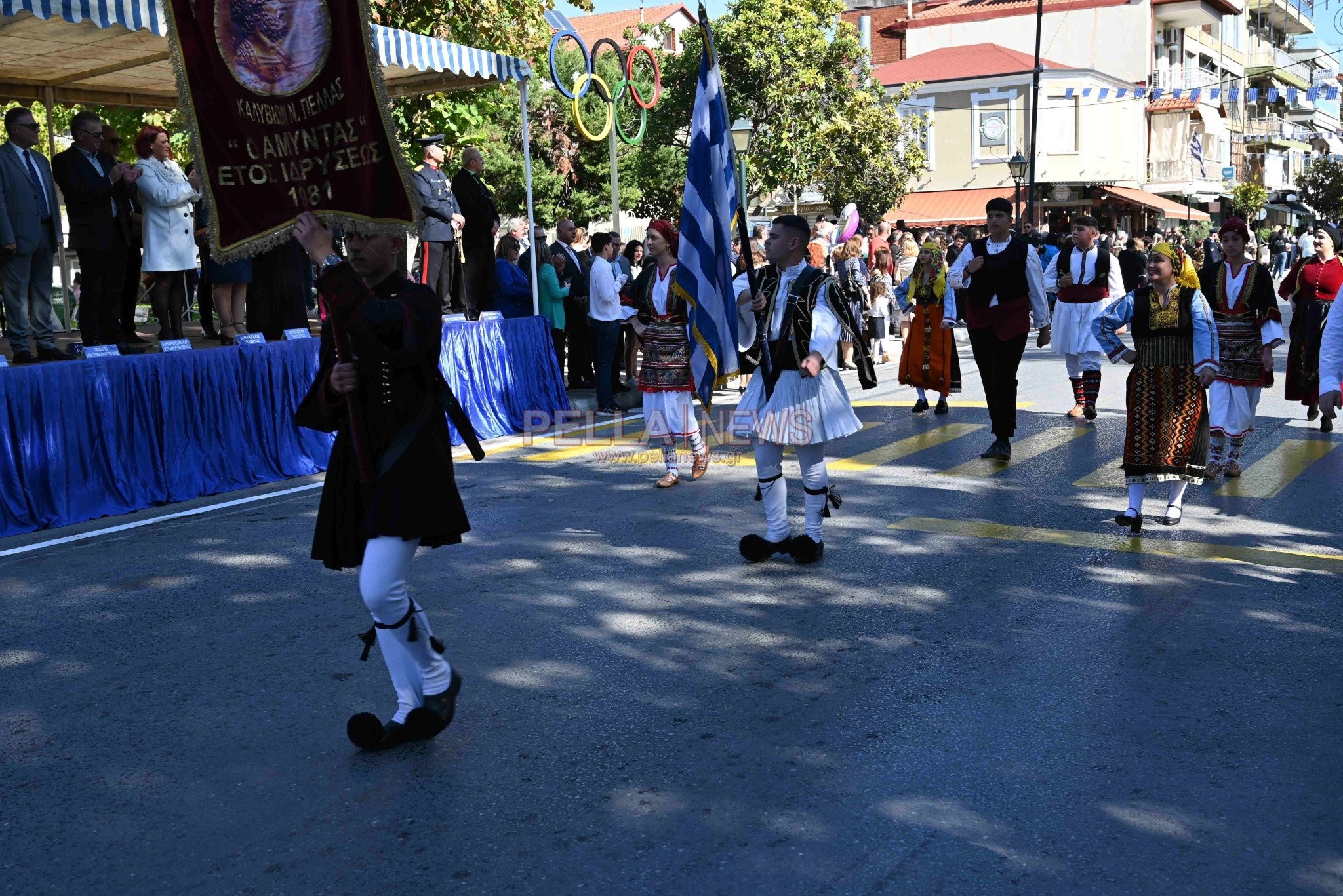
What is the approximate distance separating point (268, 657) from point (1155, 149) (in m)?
56.3

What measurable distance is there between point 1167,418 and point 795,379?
2.42m

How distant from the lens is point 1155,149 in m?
55.3

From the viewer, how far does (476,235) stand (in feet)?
45.5

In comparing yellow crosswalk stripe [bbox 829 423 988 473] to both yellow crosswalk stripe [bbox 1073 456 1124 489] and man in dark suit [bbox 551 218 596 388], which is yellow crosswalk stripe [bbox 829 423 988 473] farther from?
man in dark suit [bbox 551 218 596 388]

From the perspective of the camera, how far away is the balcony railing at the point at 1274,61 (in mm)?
73000

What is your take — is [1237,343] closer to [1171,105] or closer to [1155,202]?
[1155,202]

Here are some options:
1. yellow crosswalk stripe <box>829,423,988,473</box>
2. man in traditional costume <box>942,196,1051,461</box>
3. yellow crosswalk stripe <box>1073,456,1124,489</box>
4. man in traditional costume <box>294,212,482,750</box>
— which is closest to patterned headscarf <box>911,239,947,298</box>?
yellow crosswalk stripe <box>829,423,988,473</box>

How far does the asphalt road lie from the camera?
3697 mm

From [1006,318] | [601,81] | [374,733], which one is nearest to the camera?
[374,733]

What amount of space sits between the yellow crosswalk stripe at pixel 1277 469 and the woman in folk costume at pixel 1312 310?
46 centimetres

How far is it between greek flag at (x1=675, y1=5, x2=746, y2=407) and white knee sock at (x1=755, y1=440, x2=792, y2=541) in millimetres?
508

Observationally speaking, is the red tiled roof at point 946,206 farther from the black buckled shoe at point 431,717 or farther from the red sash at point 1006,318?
the black buckled shoe at point 431,717

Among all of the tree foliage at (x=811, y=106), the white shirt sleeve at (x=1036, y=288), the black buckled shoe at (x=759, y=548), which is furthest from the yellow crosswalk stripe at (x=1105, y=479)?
the tree foliage at (x=811, y=106)

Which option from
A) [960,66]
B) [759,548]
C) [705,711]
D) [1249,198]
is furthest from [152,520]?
[1249,198]
